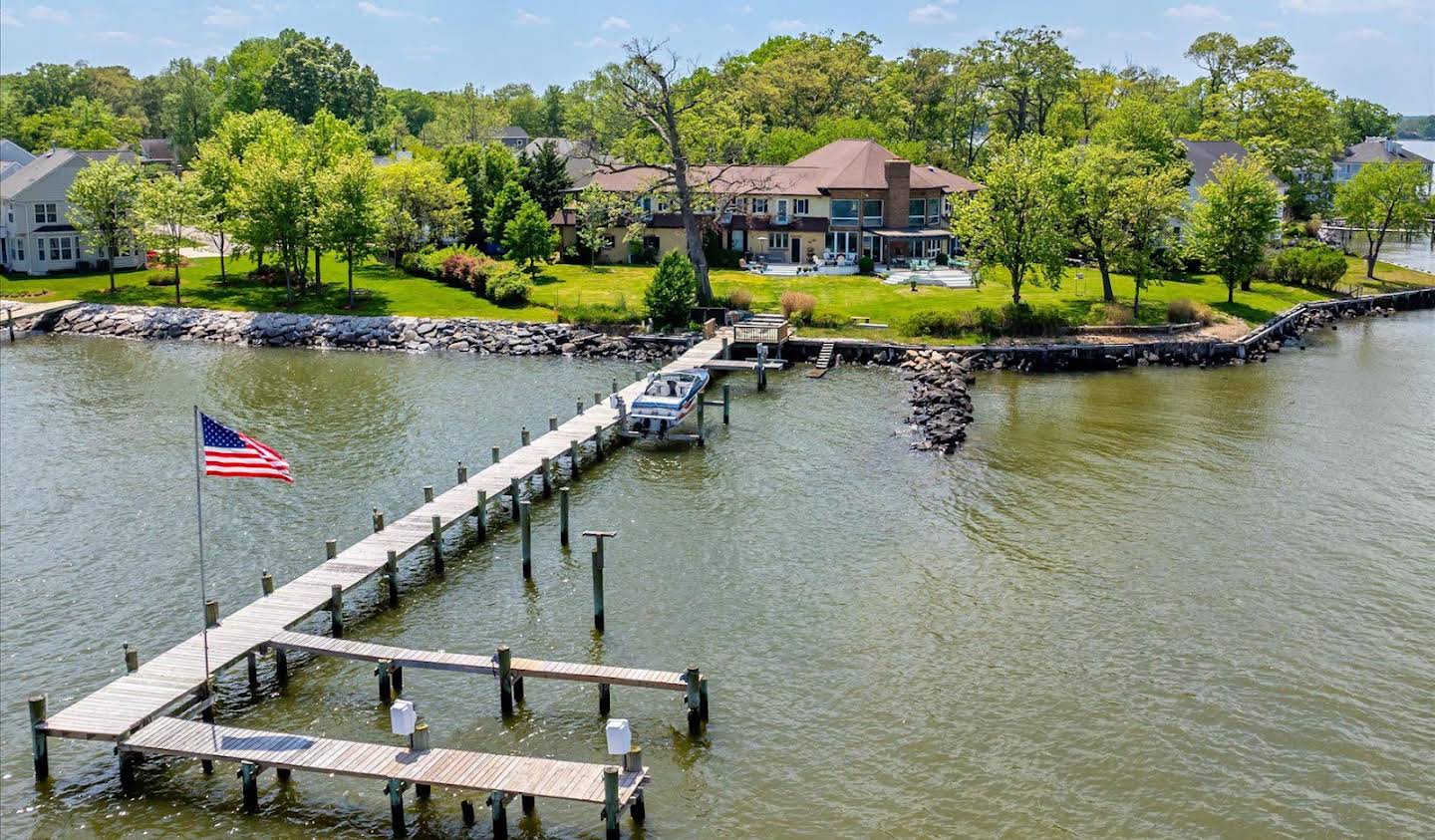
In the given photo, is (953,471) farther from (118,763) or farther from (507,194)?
(507,194)

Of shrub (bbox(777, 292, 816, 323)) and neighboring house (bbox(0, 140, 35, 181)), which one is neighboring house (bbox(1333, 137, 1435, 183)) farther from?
neighboring house (bbox(0, 140, 35, 181))

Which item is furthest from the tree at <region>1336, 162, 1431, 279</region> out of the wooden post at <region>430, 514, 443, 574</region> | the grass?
the wooden post at <region>430, 514, 443, 574</region>

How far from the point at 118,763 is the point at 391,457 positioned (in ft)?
74.5

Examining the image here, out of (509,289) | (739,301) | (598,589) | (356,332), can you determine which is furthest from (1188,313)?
(598,589)

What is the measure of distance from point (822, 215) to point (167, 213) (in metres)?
43.2

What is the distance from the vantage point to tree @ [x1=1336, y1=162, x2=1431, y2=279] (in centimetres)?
9356

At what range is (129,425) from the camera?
2068 inches

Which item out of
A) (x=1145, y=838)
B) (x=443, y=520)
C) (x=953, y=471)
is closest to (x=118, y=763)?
(x=443, y=520)

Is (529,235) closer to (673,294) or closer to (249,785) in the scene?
(673,294)

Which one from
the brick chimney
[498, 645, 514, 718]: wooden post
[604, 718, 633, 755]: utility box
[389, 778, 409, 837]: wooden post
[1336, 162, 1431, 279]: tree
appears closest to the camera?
[389, 778, 409, 837]: wooden post

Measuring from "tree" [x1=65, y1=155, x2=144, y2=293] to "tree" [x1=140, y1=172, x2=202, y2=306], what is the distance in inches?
38.5

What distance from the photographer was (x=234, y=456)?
2742 centimetres

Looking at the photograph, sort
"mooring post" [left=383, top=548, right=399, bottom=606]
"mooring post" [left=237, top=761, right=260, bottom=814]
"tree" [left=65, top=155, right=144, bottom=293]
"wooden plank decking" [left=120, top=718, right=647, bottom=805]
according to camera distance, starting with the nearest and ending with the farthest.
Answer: "wooden plank decking" [left=120, top=718, right=647, bottom=805]
"mooring post" [left=237, top=761, right=260, bottom=814]
"mooring post" [left=383, top=548, right=399, bottom=606]
"tree" [left=65, top=155, right=144, bottom=293]

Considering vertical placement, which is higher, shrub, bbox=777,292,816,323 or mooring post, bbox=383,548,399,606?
shrub, bbox=777,292,816,323
